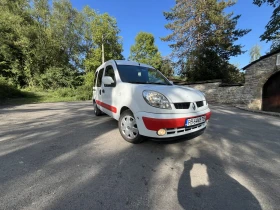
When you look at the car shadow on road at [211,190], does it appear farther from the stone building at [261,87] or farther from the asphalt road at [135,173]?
the stone building at [261,87]

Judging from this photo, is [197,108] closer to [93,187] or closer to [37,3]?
[93,187]

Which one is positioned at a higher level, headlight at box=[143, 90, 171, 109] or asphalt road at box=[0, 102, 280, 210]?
headlight at box=[143, 90, 171, 109]

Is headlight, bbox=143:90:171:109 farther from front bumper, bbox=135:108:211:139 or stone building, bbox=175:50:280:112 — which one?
stone building, bbox=175:50:280:112

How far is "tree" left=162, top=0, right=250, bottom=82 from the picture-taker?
14.1 m

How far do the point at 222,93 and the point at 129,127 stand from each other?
10.4m

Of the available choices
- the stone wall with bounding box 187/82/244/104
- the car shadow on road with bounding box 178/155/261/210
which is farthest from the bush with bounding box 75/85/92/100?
the car shadow on road with bounding box 178/155/261/210

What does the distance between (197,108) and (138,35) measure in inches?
1142

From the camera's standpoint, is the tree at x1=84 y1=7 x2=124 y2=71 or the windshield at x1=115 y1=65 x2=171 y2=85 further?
the tree at x1=84 y1=7 x2=124 y2=71

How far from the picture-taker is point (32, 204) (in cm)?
168

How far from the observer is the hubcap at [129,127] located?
320 cm

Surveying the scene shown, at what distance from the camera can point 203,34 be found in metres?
16.4

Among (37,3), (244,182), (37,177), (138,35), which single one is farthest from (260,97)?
(37,3)

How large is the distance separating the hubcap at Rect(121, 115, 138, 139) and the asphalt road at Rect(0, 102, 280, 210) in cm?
22

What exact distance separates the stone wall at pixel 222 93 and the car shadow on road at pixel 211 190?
31.6 ft
